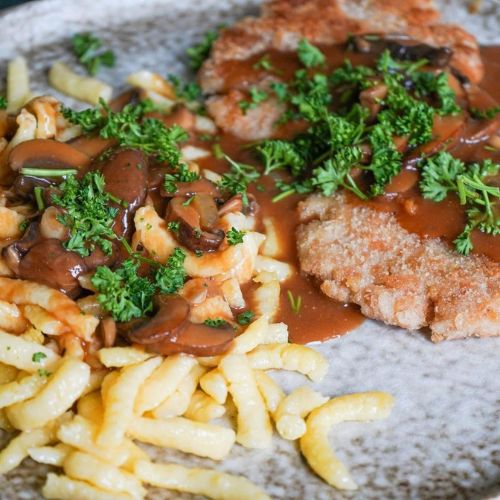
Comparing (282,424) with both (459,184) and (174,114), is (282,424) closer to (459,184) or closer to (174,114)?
(459,184)

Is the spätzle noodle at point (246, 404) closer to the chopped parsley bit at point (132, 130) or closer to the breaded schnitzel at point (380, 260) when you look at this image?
the breaded schnitzel at point (380, 260)

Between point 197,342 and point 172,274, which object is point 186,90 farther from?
point 197,342

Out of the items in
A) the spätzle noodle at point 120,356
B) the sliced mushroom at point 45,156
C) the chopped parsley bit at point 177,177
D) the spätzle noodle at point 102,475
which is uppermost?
the sliced mushroom at point 45,156

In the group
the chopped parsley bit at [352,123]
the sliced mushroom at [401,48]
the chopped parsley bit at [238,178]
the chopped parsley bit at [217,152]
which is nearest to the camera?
the chopped parsley bit at [238,178]

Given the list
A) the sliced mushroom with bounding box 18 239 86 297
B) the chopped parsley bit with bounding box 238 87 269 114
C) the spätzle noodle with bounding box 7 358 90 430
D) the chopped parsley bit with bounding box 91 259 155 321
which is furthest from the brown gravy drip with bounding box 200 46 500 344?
the spätzle noodle with bounding box 7 358 90 430

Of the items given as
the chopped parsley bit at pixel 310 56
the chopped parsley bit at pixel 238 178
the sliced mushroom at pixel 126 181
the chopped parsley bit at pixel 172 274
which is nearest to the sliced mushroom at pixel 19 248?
the sliced mushroom at pixel 126 181

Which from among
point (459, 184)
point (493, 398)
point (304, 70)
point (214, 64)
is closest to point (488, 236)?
point (459, 184)

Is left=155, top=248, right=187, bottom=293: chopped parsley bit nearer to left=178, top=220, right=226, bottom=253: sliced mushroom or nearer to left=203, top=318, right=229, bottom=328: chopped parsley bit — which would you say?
left=178, top=220, right=226, bottom=253: sliced mushroom
